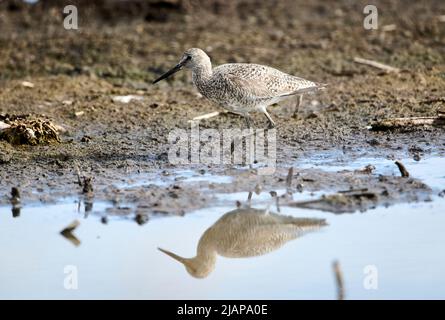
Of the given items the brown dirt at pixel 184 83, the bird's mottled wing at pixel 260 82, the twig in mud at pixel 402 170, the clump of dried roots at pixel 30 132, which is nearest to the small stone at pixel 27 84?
the brown dirt at pixel 184 83

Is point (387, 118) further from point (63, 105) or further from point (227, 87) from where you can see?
point (63, 105)

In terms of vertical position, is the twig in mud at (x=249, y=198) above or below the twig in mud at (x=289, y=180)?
below

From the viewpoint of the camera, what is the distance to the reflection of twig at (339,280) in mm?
6006

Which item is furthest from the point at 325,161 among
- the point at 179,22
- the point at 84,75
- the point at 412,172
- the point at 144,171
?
the point at 179,22

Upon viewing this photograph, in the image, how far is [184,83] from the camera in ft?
39.7

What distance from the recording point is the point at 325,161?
901 centimetres

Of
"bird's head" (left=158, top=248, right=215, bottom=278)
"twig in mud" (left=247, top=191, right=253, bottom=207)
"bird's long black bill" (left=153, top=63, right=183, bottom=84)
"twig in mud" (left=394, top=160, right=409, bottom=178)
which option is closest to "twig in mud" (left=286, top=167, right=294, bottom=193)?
"twig in mud" (left=247, top=191, right=253, bottom=207)

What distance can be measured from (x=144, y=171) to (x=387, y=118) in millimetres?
2913

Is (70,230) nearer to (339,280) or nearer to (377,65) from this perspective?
(339,280)

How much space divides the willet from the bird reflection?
1.82m

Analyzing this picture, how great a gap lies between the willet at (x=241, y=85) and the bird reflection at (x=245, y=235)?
1.82m

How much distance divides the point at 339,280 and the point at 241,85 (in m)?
3.31

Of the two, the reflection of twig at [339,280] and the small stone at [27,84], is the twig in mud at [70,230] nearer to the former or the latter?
the reflection of twig at [339,280]

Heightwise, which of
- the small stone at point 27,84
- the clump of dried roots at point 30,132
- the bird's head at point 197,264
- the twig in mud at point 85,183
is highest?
the small stone at point 27,84
